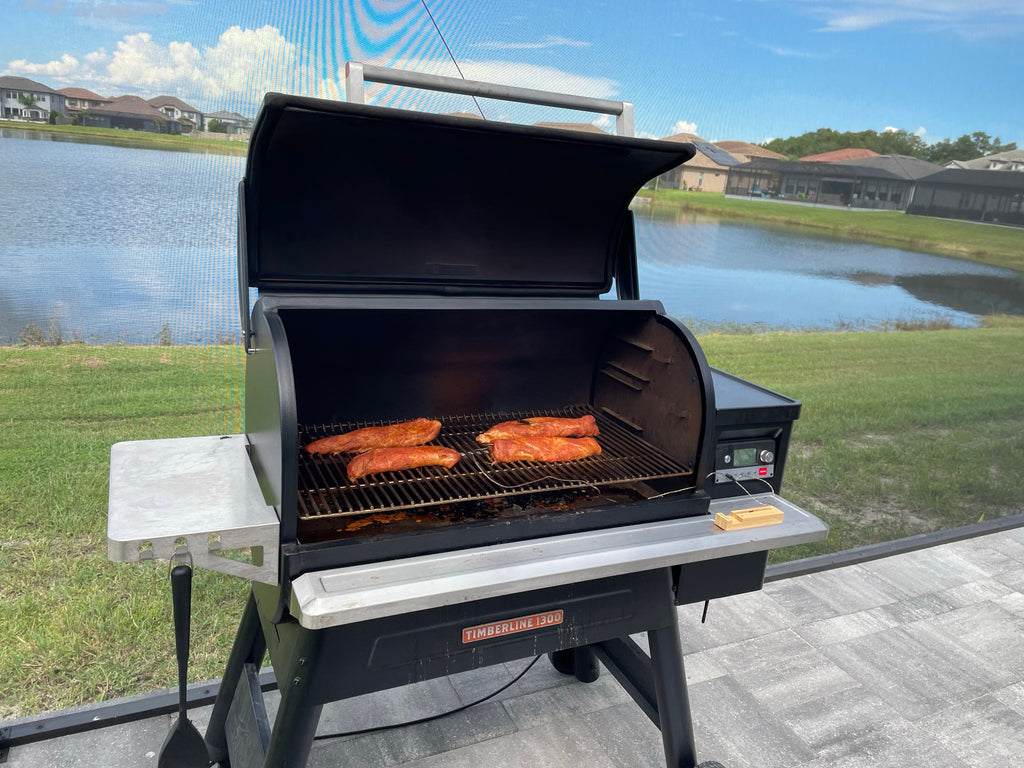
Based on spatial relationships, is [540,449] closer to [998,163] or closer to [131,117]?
[131,117]

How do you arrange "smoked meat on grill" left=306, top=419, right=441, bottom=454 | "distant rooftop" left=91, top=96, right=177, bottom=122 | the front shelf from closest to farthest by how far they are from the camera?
the front shelf < "smoked meat on grill" left=306, top=419, right=441, bottom=454 < "distant rooftop" left=91, top=96, right=177, bottom=122

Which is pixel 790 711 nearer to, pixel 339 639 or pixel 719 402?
pixel 719 402

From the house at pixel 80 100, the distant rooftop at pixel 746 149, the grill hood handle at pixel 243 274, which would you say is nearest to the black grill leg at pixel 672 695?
the grill hood handle at pixel 243 274

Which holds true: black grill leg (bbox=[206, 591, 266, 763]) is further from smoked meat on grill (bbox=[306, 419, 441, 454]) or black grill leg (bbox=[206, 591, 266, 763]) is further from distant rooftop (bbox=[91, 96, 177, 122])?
distant rooftop (bbox=[91, 96, 177, 122])

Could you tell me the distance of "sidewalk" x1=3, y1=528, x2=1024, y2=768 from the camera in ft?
6.85

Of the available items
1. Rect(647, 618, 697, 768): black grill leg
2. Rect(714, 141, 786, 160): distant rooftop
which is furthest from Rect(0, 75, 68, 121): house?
Rect(714, 141, 786, 160): distant rooftop

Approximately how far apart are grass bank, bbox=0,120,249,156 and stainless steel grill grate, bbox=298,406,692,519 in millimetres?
1618

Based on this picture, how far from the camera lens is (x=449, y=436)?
6.16 feet

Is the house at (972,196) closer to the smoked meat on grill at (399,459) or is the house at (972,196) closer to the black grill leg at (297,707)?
the smoked meat on grill at (399,459)

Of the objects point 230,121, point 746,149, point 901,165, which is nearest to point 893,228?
point 901,165

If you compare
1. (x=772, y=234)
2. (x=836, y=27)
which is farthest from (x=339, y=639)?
(x=836, y=27)

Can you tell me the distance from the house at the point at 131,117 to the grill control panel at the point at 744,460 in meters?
2.41

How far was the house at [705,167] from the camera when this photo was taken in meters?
3.89

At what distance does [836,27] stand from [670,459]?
13.3 feet
